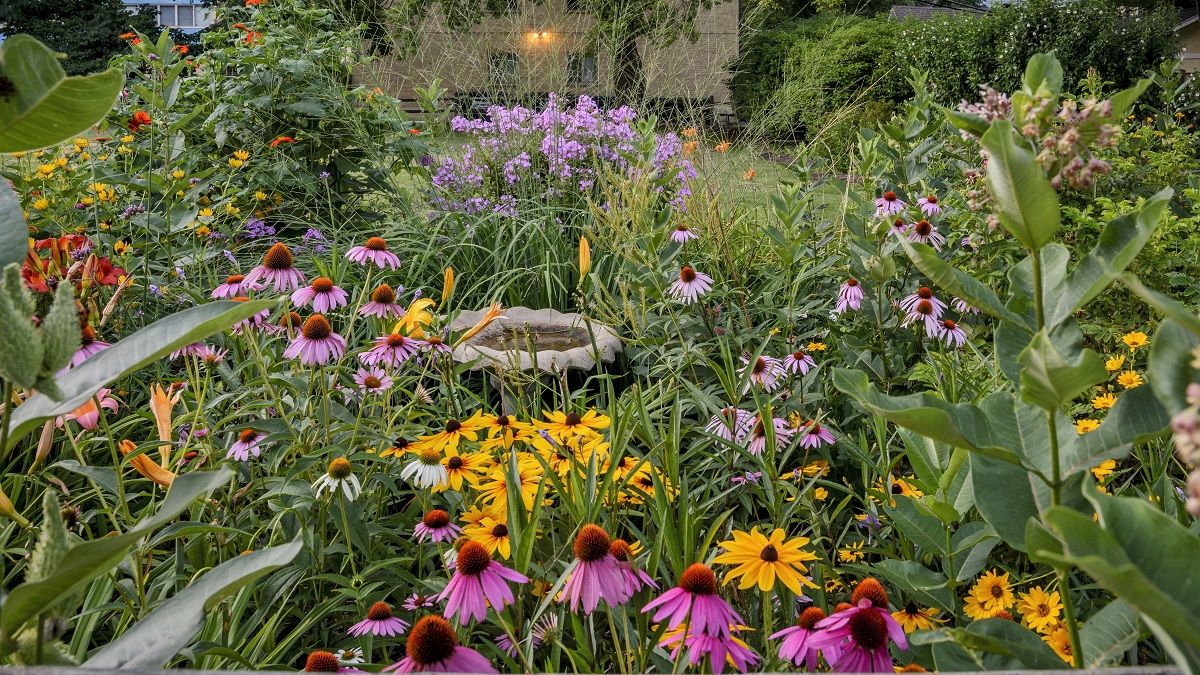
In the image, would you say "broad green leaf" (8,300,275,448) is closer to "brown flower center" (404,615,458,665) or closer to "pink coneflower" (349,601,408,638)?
"brown flower center" (404,615,458,665)

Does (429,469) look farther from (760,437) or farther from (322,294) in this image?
(760,437)

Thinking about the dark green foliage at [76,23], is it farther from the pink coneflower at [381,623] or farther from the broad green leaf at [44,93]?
the broad green leaf at [44,93]

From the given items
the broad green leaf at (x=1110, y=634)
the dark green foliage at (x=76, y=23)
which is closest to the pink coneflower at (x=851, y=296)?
the broad green leaf at (x=1110, y=634)

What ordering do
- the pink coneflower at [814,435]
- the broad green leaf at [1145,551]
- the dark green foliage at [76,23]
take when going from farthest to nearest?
the dark green foliage at [76,23]
the pink coneflower at [814,435]
the broad green leaf at [1145,551]

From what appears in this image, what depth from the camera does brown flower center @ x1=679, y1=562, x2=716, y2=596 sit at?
0.99 meters

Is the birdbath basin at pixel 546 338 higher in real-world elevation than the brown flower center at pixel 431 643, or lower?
lower

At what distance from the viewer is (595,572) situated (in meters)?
1.07

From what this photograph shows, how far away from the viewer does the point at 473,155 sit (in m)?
4.82

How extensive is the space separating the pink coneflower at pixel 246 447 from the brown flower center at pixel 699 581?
3.29 feet

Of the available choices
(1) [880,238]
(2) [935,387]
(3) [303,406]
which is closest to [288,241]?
(3) [303,406]

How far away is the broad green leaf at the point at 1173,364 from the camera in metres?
0.55

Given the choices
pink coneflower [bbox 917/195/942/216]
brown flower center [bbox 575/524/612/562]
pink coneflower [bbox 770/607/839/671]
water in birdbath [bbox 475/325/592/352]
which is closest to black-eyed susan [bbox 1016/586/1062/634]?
pink coneflower [bbox 770/607/839/671]

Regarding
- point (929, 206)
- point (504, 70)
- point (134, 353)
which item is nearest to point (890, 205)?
point (929, 206)

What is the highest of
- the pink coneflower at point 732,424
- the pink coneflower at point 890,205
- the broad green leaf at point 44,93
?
the broad green leaf at point 44,93
